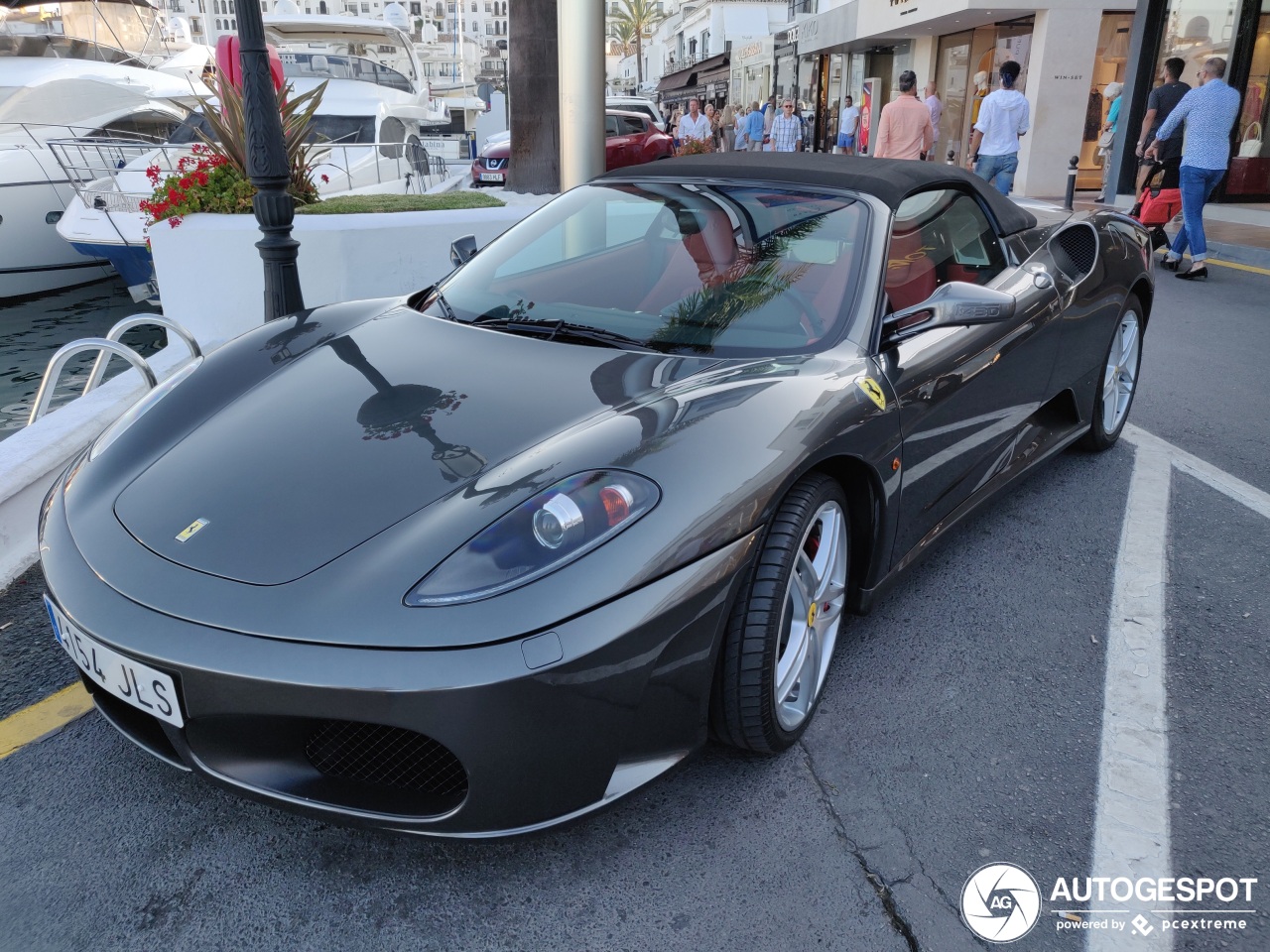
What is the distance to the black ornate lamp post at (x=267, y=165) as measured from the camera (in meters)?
4.46

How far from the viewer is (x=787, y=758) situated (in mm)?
2342

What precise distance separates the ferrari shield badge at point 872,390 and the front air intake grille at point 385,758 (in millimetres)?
1332

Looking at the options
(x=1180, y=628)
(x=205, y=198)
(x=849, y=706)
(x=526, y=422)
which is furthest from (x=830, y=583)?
(x=205, y=198)

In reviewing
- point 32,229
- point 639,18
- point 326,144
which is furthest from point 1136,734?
point 639,18

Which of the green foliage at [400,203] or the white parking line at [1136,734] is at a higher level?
the green foliage at [400,203]

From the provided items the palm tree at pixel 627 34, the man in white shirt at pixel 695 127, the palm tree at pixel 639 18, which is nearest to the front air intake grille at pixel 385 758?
the man in white shirt at pixel 695 127

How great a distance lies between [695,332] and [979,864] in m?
1.42

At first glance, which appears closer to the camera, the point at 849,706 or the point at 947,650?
the point at 849,706

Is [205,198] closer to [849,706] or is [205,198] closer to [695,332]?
[695,332]

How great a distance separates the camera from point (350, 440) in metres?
2.18

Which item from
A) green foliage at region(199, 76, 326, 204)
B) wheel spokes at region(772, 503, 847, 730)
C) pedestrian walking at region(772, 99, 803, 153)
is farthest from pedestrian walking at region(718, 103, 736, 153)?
wheel spokes at region(772, 503, 847, 730)

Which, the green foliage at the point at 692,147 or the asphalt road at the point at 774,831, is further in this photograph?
the green foliage at the point at 692,147

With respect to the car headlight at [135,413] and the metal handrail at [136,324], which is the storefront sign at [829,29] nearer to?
the metal handrail at [136,324]

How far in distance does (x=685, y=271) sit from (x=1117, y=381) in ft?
8.01
